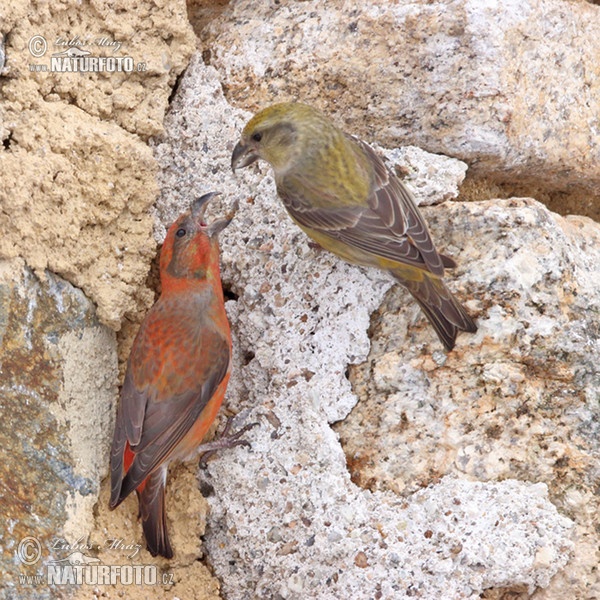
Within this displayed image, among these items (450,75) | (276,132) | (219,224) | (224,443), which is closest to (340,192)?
(276,132)

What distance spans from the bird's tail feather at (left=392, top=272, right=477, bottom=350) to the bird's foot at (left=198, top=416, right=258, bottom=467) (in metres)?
0.81

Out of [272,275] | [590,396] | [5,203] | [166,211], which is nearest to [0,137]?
[5,203]

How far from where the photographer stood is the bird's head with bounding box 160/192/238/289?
12.8 feet

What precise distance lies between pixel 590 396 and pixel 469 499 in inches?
22.3

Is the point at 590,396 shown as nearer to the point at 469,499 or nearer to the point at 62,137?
the point at 469,499

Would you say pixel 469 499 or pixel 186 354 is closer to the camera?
pixel 469 499

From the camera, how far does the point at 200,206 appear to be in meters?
3.90

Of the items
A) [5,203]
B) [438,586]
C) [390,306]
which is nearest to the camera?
[438,586]

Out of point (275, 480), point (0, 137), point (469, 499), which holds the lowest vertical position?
point (275, 480)

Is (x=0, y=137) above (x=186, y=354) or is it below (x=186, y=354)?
above

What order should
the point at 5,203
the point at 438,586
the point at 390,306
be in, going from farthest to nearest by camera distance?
1. the point at 390,306
2. the point at 5,203
3. the point at 438,586

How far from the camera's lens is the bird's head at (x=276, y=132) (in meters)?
3.85

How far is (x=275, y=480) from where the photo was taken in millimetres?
3473

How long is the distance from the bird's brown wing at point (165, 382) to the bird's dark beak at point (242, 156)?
632mm
